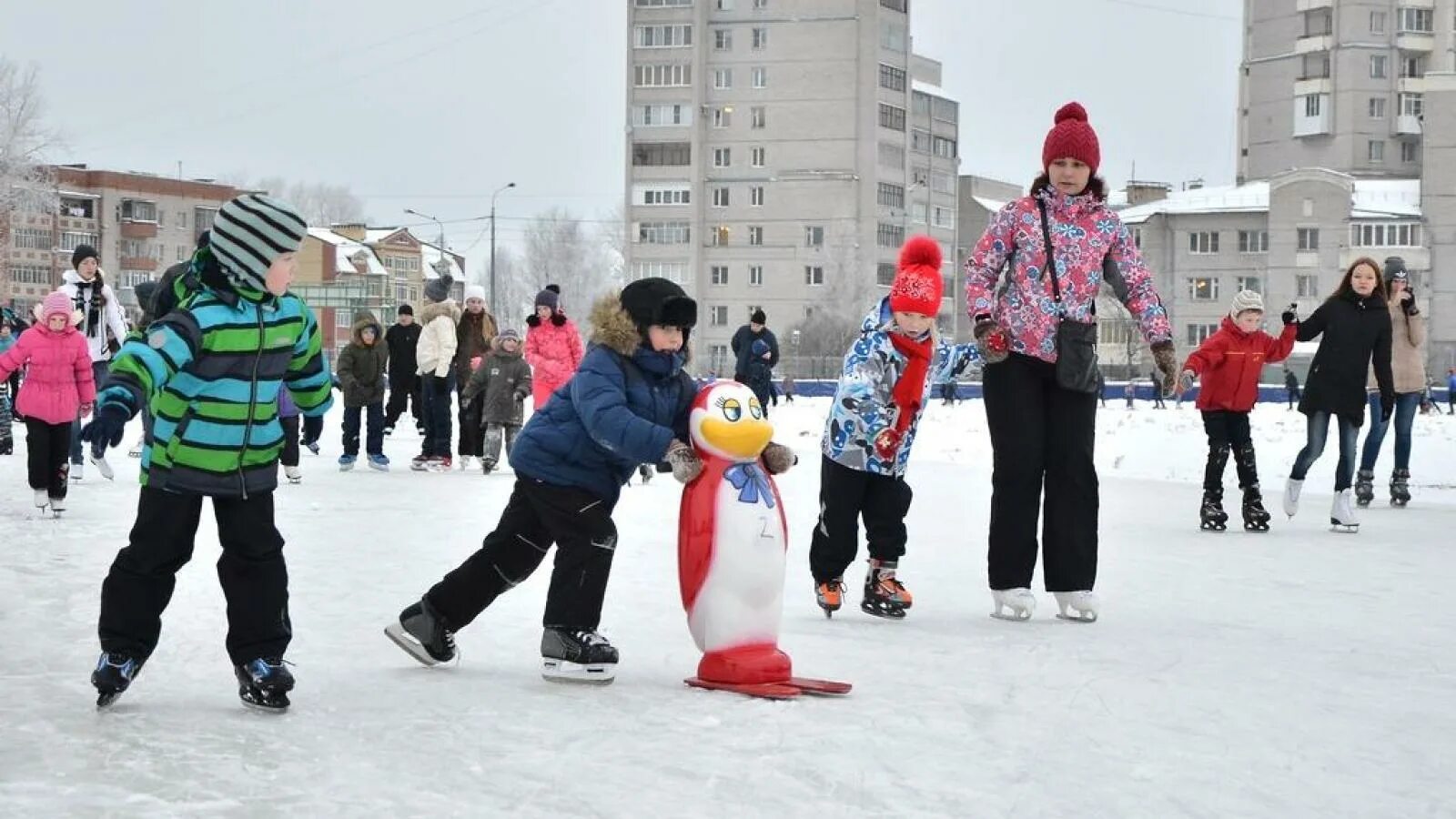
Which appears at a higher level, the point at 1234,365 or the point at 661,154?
the point at 661,154

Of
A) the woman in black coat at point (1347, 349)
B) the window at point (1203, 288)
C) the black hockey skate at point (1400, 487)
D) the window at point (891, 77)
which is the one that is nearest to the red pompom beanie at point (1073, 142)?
the woman in black coat at point (1347, 349)

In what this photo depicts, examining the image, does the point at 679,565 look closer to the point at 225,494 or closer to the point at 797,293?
the point at 225,494

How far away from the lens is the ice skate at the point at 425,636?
5.98m

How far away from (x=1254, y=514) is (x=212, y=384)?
8113mm

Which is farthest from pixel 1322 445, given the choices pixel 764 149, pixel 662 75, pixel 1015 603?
pixel 764 149

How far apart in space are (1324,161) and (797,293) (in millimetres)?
27846

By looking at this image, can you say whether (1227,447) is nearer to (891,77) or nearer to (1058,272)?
(1058,272)

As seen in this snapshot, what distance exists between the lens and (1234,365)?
12.0 m

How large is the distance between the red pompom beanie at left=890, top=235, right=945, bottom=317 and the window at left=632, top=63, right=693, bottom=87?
92.4 metres

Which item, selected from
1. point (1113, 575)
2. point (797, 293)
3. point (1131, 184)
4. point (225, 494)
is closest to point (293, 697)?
point (225, 494)

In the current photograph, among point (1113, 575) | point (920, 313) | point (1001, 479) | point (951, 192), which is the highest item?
point (951, 192)

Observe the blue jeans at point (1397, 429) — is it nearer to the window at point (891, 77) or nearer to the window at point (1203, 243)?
the window at point (1203, 243)

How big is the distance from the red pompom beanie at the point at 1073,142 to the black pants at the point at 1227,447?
4833 millimetres

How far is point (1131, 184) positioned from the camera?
107 meters
